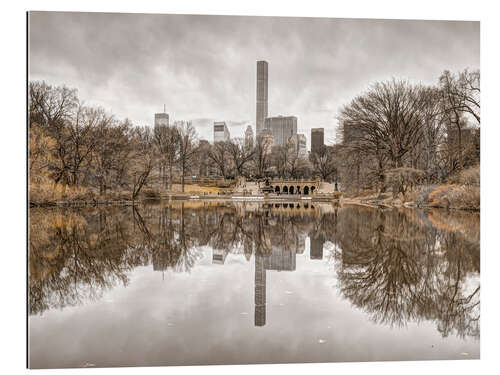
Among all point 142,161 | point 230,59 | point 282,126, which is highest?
point 230,59

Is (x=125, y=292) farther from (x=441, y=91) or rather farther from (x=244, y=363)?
(x=441, y=91)

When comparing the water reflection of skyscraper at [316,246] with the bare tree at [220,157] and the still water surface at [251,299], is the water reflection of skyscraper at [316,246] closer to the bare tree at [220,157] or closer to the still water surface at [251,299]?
the still water surface at [251,299]

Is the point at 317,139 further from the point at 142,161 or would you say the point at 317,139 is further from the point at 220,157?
the point at 142,161

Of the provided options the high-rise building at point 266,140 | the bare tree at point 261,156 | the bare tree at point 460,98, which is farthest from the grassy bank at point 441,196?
the bare tree at point 261,156

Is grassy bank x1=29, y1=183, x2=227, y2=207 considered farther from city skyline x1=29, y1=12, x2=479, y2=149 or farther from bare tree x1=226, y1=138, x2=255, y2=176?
bare tree x1=226, y1=138, x2=255, y2=176

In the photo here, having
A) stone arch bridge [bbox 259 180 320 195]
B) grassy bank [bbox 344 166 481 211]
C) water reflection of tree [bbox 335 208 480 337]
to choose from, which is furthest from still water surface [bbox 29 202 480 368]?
stone arch bridge [bbox 259 180 320 195]

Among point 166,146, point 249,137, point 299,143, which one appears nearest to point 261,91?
point 299,143

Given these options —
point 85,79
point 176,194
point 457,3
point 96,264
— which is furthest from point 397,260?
point 176,194
